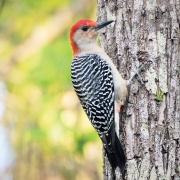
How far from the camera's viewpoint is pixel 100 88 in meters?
4.71

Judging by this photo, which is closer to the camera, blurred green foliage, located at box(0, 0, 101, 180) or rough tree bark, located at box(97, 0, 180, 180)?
rough tree bark, located at box(97, 0, 180, 180)

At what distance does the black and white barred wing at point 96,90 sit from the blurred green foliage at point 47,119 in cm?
148

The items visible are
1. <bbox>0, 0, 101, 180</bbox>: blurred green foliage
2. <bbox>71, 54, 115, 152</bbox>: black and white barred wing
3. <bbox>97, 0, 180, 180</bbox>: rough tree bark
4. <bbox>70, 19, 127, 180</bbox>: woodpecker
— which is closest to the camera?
<bbox>97, 0, 180, 180</bbox>: rough tree bark

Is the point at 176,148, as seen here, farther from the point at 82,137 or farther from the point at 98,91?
Result: the point at 82,137

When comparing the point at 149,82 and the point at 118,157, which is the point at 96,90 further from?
the point at 118,157

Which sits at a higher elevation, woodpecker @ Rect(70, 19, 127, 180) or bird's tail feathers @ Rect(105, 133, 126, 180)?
woodpecker @ Rect(70, 19, 127, 180)

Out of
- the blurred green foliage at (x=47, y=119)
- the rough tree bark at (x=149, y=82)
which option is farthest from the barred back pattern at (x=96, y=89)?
the blurred green foliage at (x=47, y=119)

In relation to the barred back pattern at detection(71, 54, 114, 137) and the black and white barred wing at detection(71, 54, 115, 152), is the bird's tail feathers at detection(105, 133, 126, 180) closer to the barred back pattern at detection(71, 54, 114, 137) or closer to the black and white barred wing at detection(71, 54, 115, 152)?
the black and white barred wing at detection(71, 54, 115, 152)

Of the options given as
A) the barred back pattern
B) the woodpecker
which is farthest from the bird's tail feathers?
the barred back pattern

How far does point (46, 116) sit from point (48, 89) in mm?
A: 450

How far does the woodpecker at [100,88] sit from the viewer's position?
4.36 meters

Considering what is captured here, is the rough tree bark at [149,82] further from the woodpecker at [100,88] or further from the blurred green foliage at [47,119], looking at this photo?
the blurred green foliage at [47,119]

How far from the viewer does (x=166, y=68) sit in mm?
4367

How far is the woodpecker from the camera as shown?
4355 millimetres
